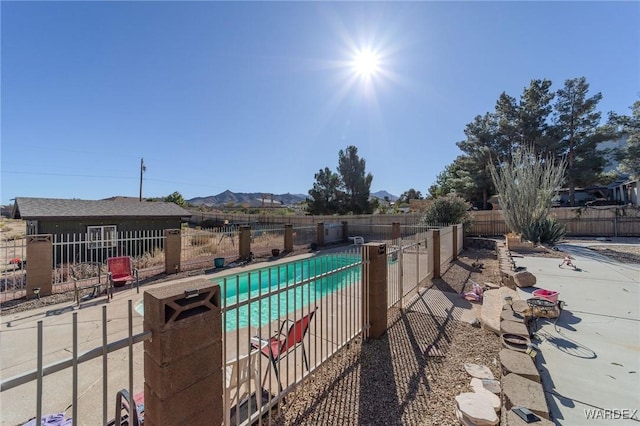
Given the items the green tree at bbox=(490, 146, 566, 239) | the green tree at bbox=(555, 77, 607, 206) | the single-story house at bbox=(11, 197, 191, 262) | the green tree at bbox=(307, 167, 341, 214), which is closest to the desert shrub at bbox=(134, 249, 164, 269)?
the single-story house at bbox=(11, 197, 191, 262)

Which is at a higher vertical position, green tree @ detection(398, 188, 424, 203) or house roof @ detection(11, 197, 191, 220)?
green tree @ detection(398, 188, 424, 203)

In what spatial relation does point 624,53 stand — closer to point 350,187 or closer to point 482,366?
point 482,366

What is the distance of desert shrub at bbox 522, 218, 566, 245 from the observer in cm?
1208

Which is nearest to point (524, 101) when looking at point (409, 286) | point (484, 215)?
point (484, 215)

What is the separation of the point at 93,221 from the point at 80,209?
82cm

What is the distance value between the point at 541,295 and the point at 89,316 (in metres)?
8.37

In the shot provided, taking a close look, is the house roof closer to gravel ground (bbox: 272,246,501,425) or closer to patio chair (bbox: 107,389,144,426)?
patio chair (bbox: 107,389,144,426)

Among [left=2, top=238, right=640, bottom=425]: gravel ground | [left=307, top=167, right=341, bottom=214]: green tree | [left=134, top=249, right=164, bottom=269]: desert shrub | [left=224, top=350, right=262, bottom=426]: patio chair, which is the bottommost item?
[left=2, top=238, right=640, bottom=425]: gravel ground

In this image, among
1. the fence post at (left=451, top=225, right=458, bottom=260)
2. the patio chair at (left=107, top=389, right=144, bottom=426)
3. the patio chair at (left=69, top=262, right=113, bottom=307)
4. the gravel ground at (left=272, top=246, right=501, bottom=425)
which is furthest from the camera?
the fence post at (left=451, top=225, right=458, bottom=260)

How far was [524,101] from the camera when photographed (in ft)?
75.6

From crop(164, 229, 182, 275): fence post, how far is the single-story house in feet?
10.2

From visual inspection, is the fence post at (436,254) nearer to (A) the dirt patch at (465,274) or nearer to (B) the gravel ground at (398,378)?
(A) the dirt patch at (465,274)

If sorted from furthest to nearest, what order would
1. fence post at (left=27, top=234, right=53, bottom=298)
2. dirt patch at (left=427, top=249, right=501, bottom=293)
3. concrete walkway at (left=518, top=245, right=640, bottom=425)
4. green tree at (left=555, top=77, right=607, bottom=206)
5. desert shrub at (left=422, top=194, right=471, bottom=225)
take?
green tree at (left=555, top=77, right=607, bottom=206) → desert shrub at (left=422, top=194, right=471, bottom=225) → dirt patch at (left=427, top=249, right=501, bottom=293) → fence post at (left=27, top=234, right=53, bottom=298) → concrete walkway at (left=518, top=245, right=640, bottom=425)

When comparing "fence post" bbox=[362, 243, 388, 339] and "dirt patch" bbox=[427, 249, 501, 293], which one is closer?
"fence post" bbox=[362, 243, 388, 339]
